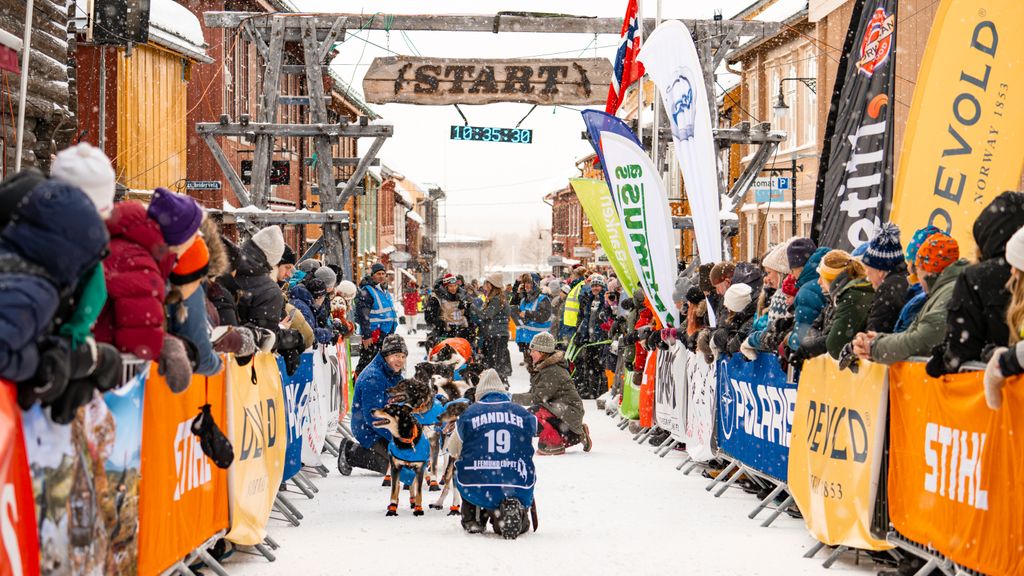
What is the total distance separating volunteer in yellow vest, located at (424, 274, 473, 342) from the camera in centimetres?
1967

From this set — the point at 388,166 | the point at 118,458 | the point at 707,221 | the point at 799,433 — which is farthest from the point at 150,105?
the point at 388,166

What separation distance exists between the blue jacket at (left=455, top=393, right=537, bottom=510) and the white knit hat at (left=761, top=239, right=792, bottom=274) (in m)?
2.29

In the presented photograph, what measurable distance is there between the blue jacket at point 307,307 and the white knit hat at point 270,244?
7.37 feet

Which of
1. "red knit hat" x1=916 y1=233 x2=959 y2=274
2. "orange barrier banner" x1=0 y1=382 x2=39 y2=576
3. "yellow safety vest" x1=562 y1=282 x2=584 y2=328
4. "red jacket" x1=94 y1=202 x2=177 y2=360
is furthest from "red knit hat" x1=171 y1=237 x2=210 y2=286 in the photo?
"yellow safety vest" x1=562 y1=282 x2=584 y2=328

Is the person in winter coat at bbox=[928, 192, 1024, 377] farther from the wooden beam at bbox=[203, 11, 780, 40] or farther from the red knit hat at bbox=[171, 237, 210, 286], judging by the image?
the wooden beam at bbox=[203, 11, 780, 40]

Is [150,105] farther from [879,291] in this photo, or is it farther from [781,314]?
[879,291]

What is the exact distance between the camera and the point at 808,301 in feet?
27.4

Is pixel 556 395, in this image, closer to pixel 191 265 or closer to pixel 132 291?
pixel 191 265

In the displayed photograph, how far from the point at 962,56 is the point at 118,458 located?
582 cm

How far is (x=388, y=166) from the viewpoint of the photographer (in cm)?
7344

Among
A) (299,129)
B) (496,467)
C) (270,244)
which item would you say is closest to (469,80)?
(299,129)

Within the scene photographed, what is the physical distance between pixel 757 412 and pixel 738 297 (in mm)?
1280

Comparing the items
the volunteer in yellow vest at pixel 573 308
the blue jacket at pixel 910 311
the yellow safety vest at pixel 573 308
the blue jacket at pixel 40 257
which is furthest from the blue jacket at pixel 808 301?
the yellow safety vest at pixel 573 308

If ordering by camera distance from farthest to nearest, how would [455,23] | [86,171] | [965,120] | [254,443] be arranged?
[455,23] → [965,120] → [254,443] → [86,171]
